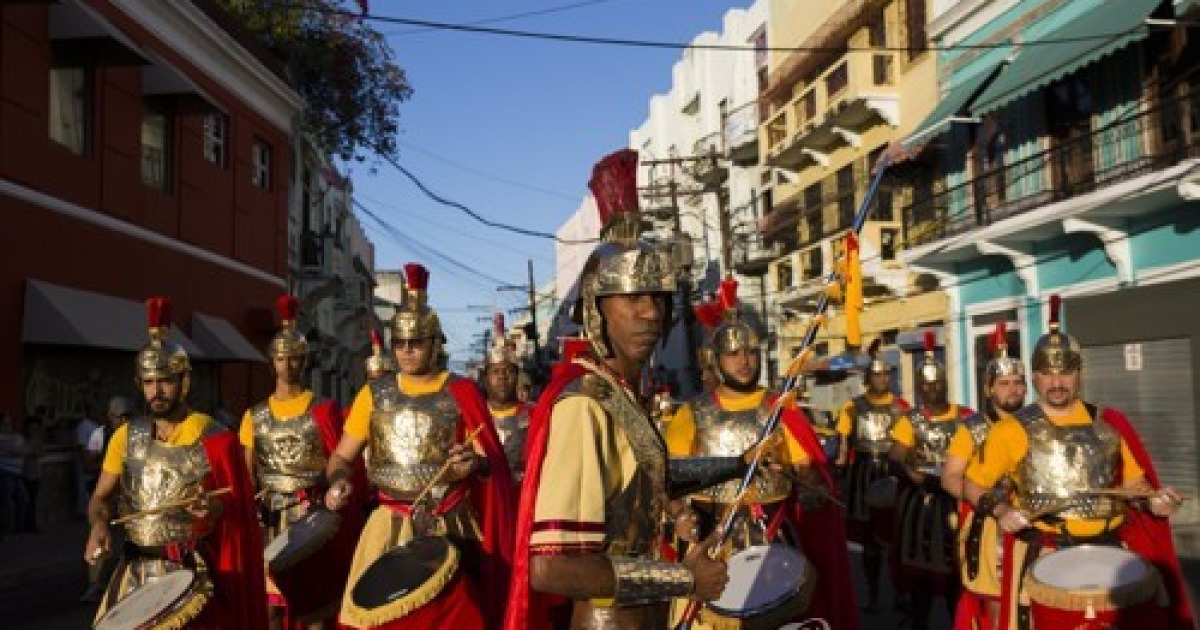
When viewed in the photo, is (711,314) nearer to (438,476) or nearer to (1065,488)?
(438,476)

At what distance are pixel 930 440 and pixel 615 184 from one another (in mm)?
6775

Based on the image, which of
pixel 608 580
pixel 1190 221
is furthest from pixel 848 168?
pixel 608 580

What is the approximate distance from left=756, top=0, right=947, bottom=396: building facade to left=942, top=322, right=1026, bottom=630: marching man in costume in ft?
47.2

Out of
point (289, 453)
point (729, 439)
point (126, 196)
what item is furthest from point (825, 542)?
point (126, 196)

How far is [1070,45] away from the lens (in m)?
16.9

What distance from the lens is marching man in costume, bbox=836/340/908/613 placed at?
434 inches

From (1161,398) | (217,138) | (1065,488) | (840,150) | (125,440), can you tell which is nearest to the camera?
(1065,488)

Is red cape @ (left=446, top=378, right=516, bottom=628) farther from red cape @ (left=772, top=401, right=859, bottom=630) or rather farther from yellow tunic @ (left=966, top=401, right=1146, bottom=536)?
yellow tunic @ (left=966, top=401, right=1146, bottom=536)

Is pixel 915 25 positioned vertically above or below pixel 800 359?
above

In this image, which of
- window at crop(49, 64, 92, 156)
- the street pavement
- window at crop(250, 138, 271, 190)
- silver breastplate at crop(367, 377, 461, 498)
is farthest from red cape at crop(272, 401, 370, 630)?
window at crop(250, 138, 271, 190)

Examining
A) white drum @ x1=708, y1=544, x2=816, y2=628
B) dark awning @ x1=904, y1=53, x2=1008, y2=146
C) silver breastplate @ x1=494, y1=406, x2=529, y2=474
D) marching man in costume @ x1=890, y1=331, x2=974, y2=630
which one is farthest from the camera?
dark awning @ x1=904, y1=53, x2=1008, y2=146

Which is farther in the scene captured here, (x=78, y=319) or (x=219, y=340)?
(x=219, y=340)

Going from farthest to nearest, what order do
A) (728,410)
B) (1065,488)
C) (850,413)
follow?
1. (850,413)
2. (728,410)
3. (1065,488)

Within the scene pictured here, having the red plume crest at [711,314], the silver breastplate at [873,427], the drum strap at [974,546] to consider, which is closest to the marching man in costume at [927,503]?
the silver breastplate at [873,427]
